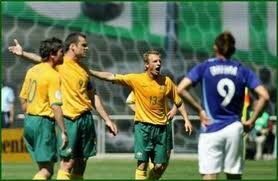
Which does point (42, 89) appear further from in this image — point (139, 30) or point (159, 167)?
point (139, 30)

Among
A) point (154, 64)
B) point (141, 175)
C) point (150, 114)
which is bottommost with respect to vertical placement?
point (141, 175)

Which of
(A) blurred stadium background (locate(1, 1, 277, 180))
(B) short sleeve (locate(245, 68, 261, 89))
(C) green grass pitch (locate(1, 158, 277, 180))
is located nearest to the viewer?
(B) short sleeve (locate(245, 68, 261, 89))

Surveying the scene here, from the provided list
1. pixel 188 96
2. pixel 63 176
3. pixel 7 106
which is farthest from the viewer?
pixel 7 106

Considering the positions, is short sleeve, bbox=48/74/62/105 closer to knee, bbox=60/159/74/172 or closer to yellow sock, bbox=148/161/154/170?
knee, bbox=60/159/74/172

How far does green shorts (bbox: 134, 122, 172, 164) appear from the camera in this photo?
12.5m

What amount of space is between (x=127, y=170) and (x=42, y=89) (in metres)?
7.19

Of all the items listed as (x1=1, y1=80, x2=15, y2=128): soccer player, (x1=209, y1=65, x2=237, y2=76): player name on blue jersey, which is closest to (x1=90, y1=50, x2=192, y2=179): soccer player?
(x1=209, y1=65, x2=237, y2=76): player name on blue jersey

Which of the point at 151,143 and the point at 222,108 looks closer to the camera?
the point at 222,108

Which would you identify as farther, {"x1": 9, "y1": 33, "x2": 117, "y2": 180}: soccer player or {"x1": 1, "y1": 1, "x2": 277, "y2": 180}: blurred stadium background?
{"x1": 1, "y1": 1, "x2": 277, "y2": 180}: blurred stadium background

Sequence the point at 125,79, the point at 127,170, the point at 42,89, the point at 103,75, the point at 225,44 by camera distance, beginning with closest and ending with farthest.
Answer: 1. the point at 225,44
2. the point at 42,89
3. the point at 103,75
4. the point at 125,79
5. the point at 127,170

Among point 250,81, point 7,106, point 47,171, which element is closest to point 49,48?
point 47,171

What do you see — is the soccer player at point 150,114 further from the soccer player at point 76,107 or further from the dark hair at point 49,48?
the dark hair at point 49,48

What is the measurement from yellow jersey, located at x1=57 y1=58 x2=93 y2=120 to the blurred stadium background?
12.0 m

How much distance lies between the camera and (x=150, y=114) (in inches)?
496
